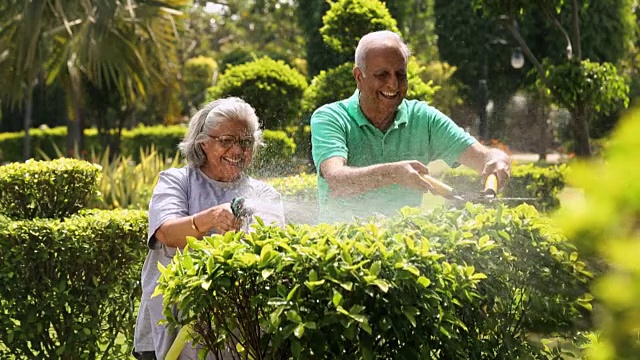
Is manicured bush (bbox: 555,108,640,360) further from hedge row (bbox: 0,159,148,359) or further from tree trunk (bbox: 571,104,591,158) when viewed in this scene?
tree trunk (bbox: 571,104,591,158)

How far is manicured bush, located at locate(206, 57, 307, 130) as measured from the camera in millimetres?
13523

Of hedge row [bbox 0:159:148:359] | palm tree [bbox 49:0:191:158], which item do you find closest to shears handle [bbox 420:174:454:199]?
hedge row [bbox 0:159:148:359]

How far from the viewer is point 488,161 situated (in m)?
3.54

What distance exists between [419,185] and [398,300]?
0.77 metres

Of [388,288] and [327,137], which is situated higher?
[327,137]

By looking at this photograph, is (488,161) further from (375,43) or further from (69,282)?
(69,282)

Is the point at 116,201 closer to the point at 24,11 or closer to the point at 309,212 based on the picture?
the point at 24,11

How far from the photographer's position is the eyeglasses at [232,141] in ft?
11.4

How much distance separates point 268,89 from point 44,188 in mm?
7949

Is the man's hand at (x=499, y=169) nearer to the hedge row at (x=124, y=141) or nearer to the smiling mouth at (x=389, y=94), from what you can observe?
the smiling mouth at (x=389, y=94)

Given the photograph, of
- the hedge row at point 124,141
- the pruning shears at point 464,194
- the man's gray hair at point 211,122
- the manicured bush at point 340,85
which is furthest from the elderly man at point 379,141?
the hedge row at point 124,141

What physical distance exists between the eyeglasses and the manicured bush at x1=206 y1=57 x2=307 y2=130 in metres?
9.93

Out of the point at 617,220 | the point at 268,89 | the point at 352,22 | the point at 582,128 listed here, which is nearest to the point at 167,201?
the point at 617,220

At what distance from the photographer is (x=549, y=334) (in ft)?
8.41
